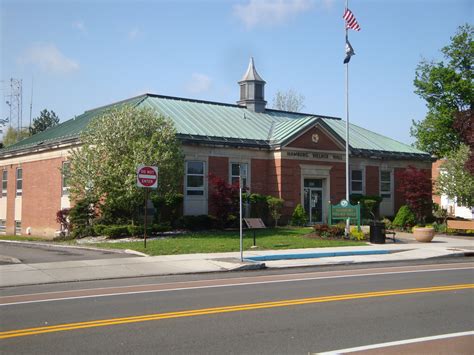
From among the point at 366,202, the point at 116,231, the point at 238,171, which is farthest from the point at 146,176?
the point at 366,202

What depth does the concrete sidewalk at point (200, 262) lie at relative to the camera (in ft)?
45.5

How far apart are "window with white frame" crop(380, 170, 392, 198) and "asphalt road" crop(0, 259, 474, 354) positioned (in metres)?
23.4

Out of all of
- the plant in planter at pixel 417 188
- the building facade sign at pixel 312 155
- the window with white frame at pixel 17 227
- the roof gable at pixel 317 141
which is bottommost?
the window with white frame at pixel 17 227

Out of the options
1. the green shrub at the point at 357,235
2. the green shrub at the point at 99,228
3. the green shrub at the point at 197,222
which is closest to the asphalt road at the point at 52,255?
the green shrub at the point at 99,228

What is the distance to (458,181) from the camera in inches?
1261

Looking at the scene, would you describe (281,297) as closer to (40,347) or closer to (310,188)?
(40,347)

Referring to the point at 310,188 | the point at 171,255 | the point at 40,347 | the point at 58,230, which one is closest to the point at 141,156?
the point at 171,255

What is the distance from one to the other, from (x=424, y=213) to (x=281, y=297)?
23997mm

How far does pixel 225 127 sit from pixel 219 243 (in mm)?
12141

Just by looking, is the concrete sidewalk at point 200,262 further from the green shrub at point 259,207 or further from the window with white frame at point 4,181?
the window with white frame at point 4,181

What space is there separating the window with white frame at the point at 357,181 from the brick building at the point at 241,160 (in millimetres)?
66

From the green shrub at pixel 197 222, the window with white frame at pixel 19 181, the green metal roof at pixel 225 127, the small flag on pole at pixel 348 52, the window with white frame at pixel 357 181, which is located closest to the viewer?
the green shrub at pixel 197 222

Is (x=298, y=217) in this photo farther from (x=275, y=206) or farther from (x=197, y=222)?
(x=197, y=222)

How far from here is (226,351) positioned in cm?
671
